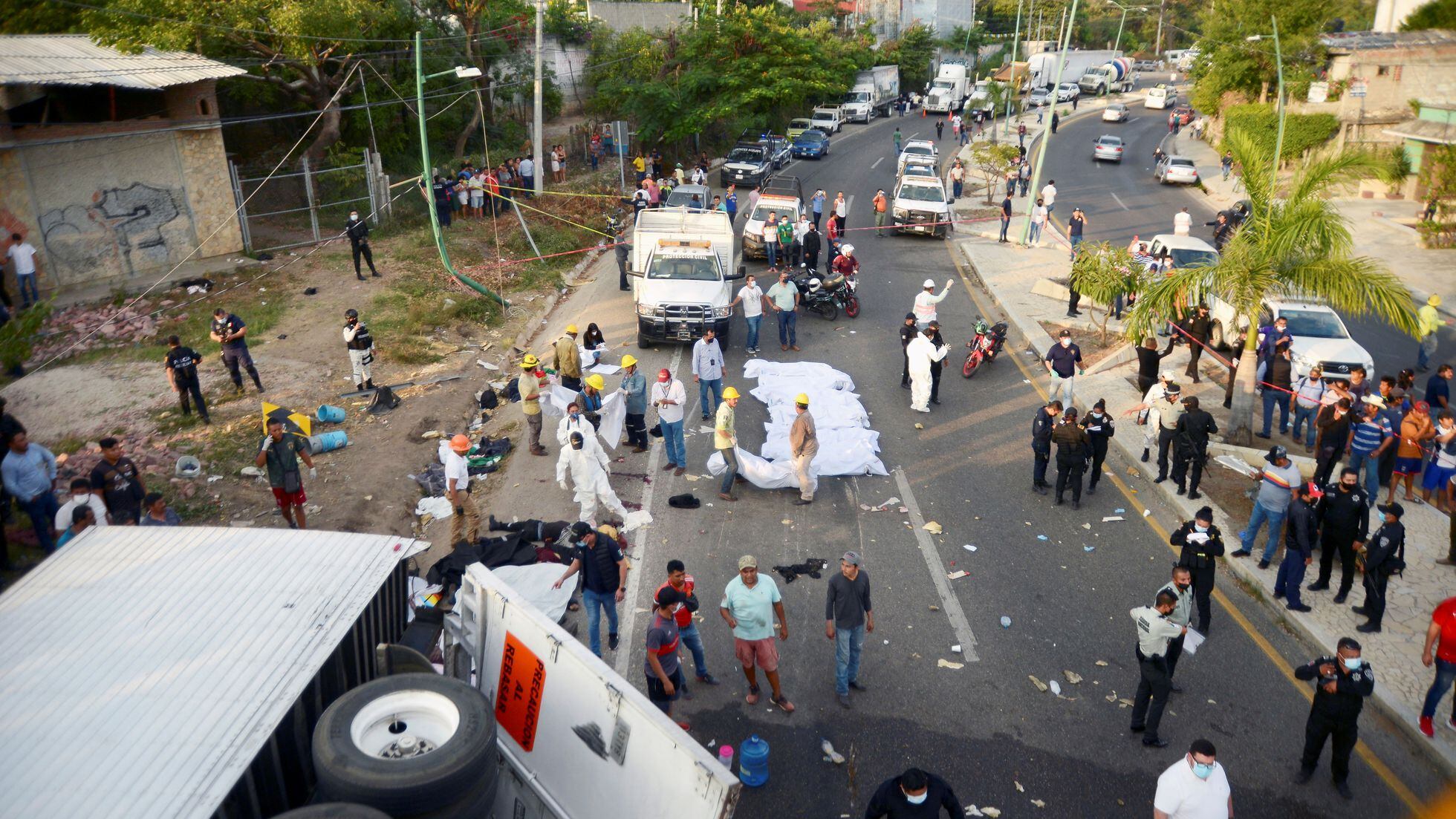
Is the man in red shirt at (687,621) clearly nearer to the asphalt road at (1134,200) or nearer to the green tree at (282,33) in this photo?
the asphalt road at (1134,200)

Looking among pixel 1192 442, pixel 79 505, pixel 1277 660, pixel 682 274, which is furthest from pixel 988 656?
pixel 682 274

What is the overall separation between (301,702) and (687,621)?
3333 mm

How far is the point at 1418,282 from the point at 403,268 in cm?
A: 2478

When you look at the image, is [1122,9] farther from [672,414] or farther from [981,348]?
[672,414]

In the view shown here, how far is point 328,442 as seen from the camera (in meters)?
13.8

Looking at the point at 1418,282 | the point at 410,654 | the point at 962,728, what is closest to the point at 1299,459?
the point at 962,728

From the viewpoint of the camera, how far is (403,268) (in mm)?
22422

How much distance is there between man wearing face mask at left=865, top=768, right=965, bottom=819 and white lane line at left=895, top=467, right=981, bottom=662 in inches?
121

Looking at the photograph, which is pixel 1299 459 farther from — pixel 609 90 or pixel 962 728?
pixel 609 90

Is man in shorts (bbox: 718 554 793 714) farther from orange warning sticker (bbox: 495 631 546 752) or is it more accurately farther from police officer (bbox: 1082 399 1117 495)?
police officer (bbox: 1082 399 1117 495)

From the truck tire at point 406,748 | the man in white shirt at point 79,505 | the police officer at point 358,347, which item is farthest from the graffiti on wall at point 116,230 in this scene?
the truck tire at point 406,748

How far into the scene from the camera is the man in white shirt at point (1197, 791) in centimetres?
614

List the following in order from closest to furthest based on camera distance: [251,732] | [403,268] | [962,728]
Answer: [251,732] < [962,728] < [403,268]

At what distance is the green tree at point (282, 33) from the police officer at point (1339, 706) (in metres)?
24.5
